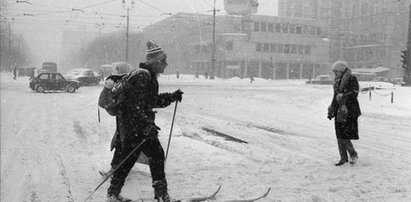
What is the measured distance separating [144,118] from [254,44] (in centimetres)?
7093

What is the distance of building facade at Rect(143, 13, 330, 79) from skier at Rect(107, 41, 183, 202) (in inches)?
2657

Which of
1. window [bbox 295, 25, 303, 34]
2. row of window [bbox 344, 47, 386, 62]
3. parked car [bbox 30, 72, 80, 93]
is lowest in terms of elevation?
parked car [bbox 30, 72, 80, 93]

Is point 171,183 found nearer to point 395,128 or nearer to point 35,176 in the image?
point 35,176

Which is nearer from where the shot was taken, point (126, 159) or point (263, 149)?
point (126, 159)

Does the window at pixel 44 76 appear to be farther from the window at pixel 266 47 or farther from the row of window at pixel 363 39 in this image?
the row of window at pixel 363 39

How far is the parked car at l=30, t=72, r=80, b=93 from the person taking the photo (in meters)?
25.8

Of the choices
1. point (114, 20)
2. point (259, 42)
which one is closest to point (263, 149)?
point (114, 20)

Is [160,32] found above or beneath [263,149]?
above

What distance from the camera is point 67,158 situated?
7.45 m

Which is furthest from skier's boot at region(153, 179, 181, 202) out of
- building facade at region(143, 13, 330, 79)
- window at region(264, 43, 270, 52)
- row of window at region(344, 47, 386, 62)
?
row of window at region(344, 47, 386, 62)

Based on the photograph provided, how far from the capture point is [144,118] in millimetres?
4551

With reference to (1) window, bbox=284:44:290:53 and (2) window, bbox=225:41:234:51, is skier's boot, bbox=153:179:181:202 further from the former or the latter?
(1) window, bbox=284:44:290:53

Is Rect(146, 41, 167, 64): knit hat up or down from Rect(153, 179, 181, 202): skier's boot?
up

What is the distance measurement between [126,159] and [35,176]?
216cm
